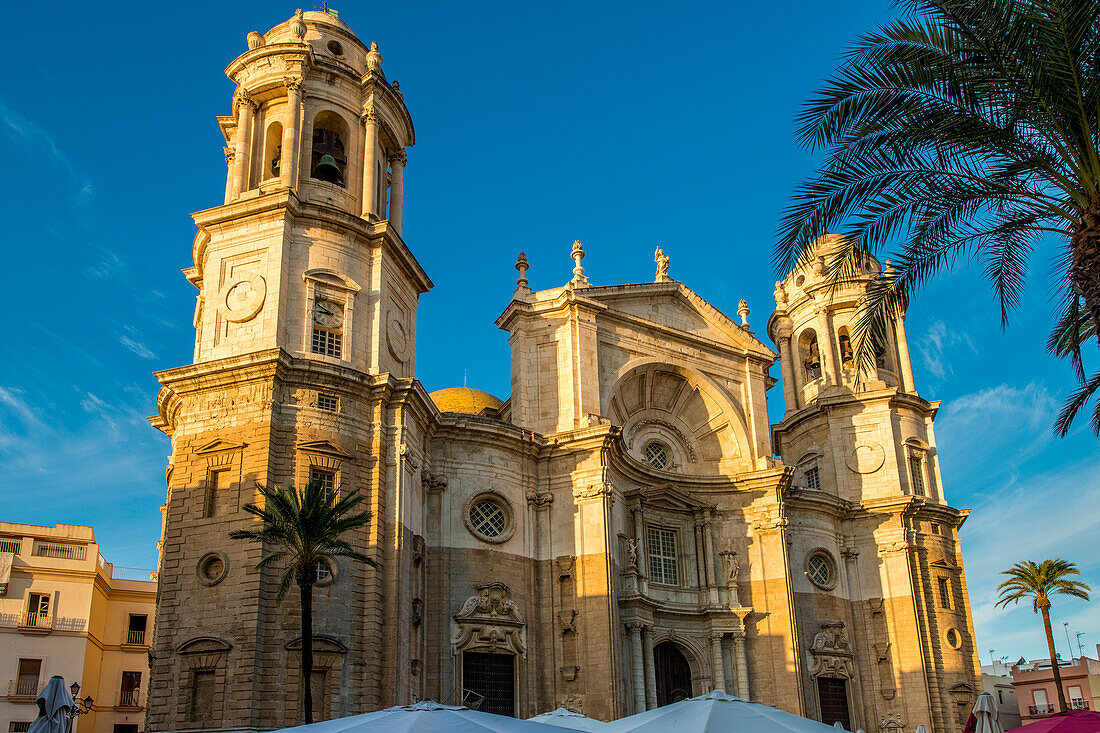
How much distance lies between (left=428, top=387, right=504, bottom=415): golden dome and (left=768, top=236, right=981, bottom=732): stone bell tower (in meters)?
14.3

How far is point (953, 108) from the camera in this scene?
617 inches

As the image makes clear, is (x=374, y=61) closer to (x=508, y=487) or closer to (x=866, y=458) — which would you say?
(x=508, y=487)

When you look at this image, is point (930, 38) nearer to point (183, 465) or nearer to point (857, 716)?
point (183, 465)

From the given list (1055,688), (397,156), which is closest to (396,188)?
(397,156)

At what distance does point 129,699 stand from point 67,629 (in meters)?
6.89

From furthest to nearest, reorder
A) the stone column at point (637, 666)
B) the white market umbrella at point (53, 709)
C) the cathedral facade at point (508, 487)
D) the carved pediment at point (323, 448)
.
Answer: the stone column at point (637, 666) → the carved pediment at point (323, 448) → the cathedral facade at point (508, 487) → the white market umbrella at point (53, 709)

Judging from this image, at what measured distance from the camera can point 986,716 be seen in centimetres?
1784

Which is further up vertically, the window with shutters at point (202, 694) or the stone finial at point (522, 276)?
the stone finial at point (522, 276)

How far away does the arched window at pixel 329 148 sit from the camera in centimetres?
3394

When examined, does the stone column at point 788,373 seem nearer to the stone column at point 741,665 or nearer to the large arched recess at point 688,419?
the large arched recess at point 688,419

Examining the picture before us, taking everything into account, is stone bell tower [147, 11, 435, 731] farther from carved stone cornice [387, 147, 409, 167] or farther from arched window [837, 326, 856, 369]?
arched window [837, 326, 856, 369]

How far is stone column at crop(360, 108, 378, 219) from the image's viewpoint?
33397 mm

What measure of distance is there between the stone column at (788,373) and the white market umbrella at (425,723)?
36.0 meters

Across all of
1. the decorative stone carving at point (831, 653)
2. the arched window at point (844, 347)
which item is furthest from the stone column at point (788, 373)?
the decorative stone carving at point (831, 653)
